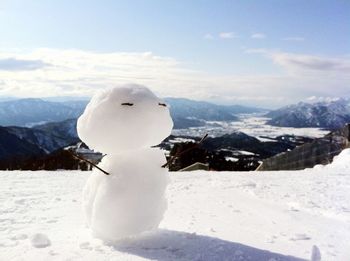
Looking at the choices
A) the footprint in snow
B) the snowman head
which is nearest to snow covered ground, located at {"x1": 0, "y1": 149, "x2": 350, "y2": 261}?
the footprint in snow

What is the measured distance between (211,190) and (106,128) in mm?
5431

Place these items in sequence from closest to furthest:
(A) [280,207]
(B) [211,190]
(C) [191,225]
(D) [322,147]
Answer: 1. (C) [191,225]
2. (A) [280,207]
3. (B) [211,190]
4. (D) [322,147]

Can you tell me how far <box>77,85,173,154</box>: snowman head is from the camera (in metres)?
5.22

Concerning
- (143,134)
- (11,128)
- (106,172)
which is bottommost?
(11,128)

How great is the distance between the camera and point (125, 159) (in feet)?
17.9

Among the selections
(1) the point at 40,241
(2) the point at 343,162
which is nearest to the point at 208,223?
(1) the point at 40,241

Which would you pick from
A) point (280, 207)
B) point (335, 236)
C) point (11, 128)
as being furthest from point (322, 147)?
point (11, 128)

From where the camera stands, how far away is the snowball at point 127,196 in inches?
206

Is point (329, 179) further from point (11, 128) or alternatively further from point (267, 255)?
point (11, 128)

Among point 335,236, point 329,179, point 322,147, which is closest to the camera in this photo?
point 335,236

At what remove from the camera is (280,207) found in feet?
26.6

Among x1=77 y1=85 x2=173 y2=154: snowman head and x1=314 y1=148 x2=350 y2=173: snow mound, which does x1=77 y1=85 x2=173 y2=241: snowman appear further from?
x1=314 y1=148 x2=350 y2=173: snow mound

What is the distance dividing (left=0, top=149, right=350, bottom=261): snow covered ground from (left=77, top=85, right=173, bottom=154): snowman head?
1.23 metres

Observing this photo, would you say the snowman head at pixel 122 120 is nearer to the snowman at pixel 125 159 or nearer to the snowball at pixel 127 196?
the snowman at pixel 125 159
